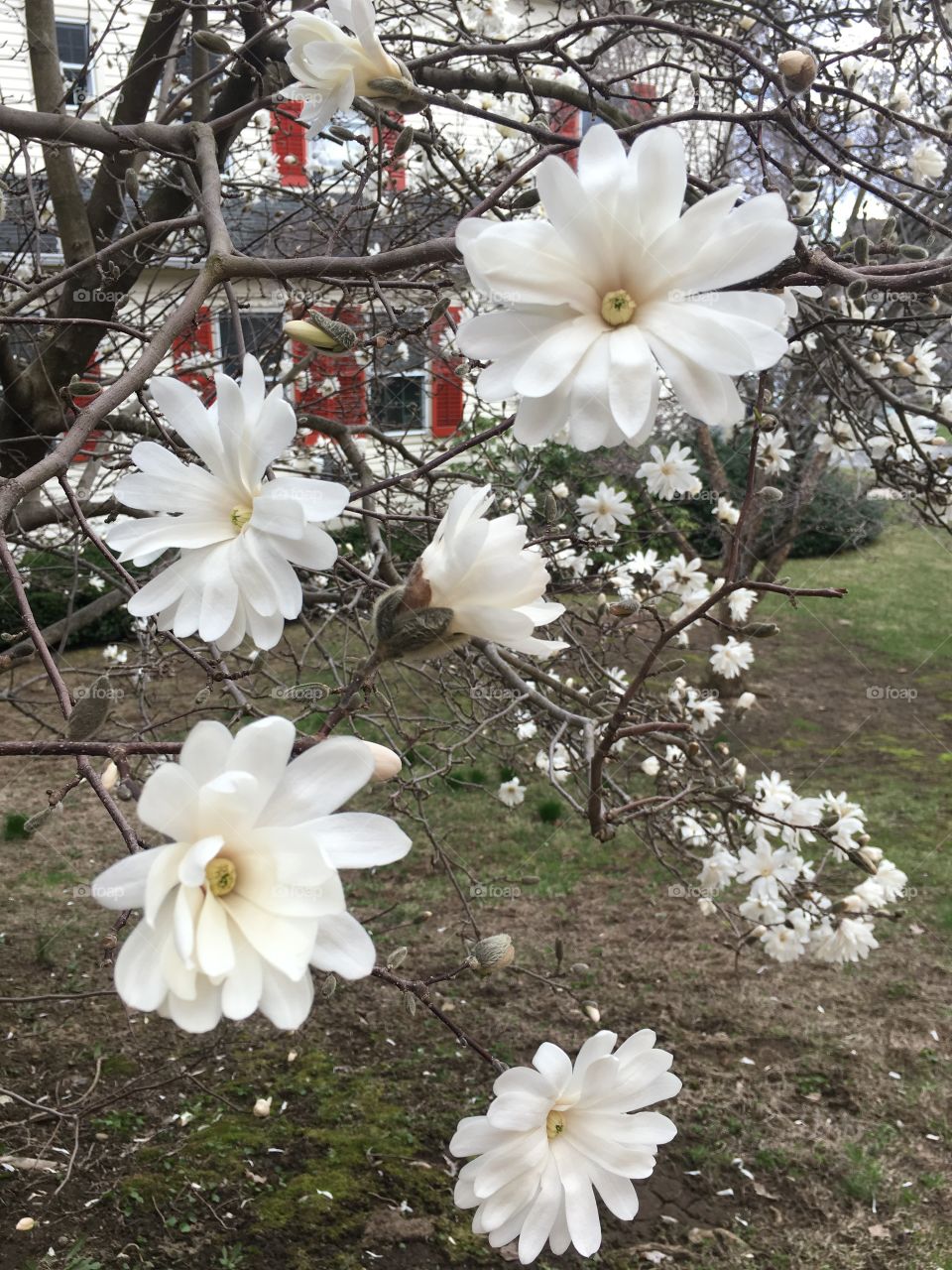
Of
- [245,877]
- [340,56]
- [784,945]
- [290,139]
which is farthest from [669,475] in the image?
[290,139]

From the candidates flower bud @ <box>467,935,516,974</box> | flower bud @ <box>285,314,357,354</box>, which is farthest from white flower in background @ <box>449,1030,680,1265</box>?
flower bud @ <box>285,314,357,354</box>

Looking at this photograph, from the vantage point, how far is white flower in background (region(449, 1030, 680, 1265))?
1.11 m

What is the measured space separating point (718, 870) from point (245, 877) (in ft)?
8.21

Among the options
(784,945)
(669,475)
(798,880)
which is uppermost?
(669,475)

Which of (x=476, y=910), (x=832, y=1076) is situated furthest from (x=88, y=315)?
(x=832, y=1076)

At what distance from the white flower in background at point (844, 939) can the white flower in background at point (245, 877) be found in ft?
7.20

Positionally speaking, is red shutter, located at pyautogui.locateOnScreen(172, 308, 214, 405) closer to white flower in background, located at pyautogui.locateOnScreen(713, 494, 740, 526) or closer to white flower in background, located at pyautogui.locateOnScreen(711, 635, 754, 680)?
white flower in background, located at pyautogui.locateOnScreen(713, 494, 740, 526)

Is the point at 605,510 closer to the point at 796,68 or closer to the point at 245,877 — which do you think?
the point at 796,68

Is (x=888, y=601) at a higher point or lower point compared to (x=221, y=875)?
lower

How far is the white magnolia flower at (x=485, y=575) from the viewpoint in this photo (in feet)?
2.63

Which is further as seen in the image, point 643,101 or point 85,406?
point 85,406

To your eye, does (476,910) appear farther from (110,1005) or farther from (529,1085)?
(529,1085)

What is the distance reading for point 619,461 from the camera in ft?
20.3

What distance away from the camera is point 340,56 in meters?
1.34
